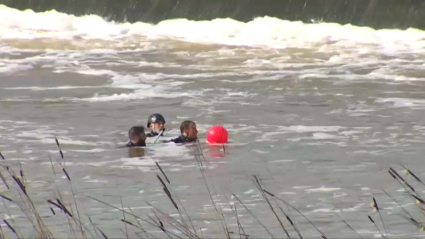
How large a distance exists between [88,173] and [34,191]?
1.19 meters

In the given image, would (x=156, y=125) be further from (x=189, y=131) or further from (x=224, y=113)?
(x=224, y=113)

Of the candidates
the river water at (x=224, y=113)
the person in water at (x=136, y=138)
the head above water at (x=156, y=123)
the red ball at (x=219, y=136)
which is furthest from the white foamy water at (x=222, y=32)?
the person in water at (x=136, y=138)

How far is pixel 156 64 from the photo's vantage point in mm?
24359

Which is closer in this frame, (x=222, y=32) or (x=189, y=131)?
(x=189, y=131)

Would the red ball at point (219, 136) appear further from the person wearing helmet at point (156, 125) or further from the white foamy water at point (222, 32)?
the white foamy water at point (222, 32)

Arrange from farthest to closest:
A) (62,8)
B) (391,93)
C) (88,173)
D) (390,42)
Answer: (62,8), (390,42), (391,93), (88,173)

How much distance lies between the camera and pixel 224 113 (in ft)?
51.4

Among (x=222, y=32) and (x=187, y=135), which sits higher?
(x=222, y=32)

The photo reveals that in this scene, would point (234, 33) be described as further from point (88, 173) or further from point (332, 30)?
point (88, 173)

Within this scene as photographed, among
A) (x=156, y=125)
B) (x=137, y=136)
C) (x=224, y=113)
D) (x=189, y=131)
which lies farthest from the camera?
(x=224, y=113)

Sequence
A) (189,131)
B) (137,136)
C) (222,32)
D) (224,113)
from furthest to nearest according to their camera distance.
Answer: (222,32) < (224,113) < (189,131) < (137,136)

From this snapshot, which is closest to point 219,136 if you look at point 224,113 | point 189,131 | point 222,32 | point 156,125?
point 189,131

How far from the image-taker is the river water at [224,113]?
8492 mm

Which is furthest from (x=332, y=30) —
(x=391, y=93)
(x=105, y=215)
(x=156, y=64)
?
(x=105, y=215)
